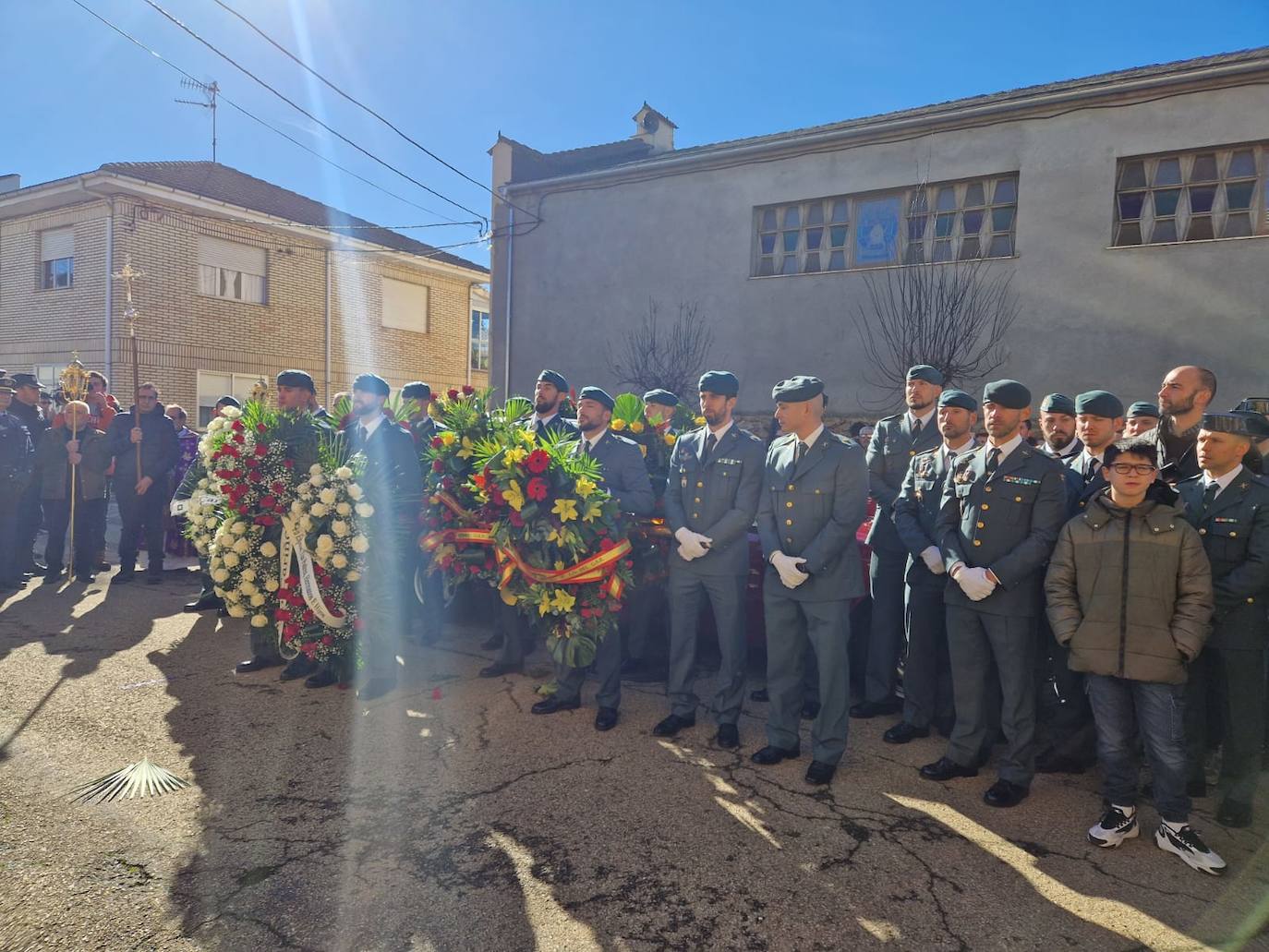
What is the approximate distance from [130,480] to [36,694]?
160 inches

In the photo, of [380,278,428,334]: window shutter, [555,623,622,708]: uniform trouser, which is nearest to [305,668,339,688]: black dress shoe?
[555,623,622,708]: uniform trouser

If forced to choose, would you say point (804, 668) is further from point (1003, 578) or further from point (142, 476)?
point (142, 476)

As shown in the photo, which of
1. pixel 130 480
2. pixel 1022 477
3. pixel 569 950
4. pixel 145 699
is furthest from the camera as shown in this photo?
pixel 130 480

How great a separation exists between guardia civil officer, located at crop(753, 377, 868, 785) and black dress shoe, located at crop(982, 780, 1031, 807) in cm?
70

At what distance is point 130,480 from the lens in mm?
8477

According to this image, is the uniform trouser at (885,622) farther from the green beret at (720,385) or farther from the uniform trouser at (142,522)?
the uniform trouser at (142,522)

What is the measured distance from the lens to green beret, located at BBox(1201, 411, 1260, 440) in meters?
3.76

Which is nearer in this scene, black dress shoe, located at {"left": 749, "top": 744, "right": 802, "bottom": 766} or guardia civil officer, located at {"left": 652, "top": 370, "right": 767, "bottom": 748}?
black dress shoe, located at {"left": 749, "top": 744, "right": 802, "bottom": 766}

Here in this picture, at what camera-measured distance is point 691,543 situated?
4.46m

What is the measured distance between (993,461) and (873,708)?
1910 mm

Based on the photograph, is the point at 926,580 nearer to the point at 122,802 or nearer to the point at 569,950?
the point at 569,950

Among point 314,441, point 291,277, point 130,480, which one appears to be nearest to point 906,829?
point 314,441

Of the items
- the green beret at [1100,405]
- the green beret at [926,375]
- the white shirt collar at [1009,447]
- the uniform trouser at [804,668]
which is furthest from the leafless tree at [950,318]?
the uniform trouser at [804,668]

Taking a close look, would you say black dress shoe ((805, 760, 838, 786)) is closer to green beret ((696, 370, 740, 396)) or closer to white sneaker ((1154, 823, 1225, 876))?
white sneaker ((1154, 823, 1225, 876))
